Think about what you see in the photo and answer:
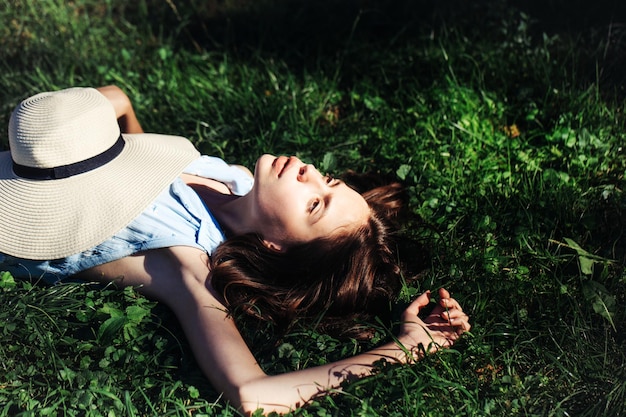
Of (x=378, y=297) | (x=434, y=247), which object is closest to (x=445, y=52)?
(x=434, y=247)

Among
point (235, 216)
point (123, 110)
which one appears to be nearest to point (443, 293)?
point (235, 216)

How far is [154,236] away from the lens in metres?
3.32

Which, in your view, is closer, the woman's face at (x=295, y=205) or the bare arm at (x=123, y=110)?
the woman's face at (x=295, y=205)

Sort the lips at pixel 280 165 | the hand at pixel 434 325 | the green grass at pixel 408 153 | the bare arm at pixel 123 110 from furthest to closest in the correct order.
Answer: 1. the bare arm at pixel 123 110
2. the lips at pixel 280 165
3. the hand at pixel 434 325
4. the green grass at pixel 408 153

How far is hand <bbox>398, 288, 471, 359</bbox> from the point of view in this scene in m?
3.15

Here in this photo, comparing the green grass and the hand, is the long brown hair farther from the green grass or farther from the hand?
the hand

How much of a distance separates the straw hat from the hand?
1322mm

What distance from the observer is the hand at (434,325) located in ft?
10.3

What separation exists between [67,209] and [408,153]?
2.13m

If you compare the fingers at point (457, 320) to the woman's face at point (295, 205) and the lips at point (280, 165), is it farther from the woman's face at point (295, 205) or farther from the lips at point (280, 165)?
the lips at point (280, 165)

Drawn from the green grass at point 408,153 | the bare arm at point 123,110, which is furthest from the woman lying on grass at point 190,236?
the bare arm at point 123,110

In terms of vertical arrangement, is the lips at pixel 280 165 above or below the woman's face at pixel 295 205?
above

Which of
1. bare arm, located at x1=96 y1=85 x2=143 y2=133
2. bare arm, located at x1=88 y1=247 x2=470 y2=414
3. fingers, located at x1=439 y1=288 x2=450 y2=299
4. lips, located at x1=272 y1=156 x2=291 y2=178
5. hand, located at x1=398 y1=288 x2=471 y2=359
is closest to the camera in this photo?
bare arm, located at x1=88 y1=247 x2=470 y2=414

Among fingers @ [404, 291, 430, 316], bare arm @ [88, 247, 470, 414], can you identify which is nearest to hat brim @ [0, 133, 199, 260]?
bare arm @ [88, 247, 470, 414]
